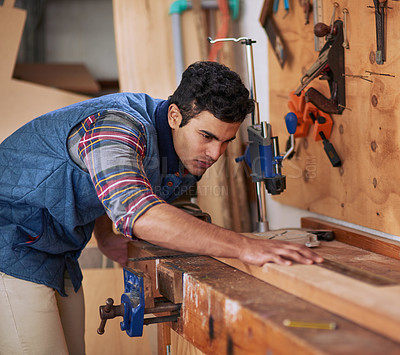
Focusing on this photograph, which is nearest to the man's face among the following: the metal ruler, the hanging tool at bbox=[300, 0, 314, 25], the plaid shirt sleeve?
the plaid shirt sleeve

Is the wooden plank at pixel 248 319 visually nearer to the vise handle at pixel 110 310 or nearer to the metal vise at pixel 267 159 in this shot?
the vise handle at pixel 110 310

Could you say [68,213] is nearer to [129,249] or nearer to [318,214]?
[129,249]

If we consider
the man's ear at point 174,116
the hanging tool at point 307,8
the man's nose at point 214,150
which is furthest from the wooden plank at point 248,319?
the hanging tool at point 307,8

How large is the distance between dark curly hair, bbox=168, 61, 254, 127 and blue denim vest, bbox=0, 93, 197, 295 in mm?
108

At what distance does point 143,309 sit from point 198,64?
796 millimetres

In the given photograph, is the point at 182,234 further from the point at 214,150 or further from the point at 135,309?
the point at 214,150

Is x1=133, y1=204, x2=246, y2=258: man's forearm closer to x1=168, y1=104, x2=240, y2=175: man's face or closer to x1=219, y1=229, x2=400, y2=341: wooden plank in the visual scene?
x1=219, y1=229, x2=400, y2=341: wooden plank

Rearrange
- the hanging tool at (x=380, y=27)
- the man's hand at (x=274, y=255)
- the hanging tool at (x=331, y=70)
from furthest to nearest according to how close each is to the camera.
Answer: the hanging tool at (x=331, y=70), the hanging tool at (x=380, y=27), the man's hand at (x=274, y=255)

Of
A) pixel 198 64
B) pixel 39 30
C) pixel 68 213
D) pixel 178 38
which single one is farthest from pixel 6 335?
pixel 39 30

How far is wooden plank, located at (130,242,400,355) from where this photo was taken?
913mm

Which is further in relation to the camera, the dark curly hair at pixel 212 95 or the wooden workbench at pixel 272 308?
the dark curly hair at pixel 212 95

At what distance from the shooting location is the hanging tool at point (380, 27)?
1.72m

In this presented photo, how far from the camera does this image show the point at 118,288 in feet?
10.5

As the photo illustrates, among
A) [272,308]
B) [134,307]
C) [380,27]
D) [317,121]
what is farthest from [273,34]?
[272,308]
